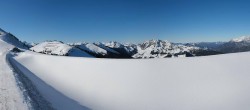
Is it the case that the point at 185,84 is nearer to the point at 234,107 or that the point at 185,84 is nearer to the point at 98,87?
the point at 234,107

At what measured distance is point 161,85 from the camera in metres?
19.8

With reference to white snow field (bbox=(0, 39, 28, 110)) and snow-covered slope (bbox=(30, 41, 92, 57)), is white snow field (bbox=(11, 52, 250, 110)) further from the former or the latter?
snow-covered slope (bbox=(30, 41, 92, 57))

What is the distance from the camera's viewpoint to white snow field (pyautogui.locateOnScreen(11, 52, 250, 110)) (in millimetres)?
16873

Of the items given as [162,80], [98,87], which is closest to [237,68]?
[162,80]

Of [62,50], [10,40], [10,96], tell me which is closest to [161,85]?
[10,96]

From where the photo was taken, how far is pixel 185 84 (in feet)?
62.2

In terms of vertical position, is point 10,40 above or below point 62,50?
above

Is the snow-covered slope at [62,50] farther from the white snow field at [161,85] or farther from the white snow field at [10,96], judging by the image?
the white snow field at [10,96]

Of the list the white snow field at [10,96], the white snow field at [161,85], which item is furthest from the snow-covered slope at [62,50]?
the white snow field at [10,96]

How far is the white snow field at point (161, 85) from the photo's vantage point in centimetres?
1687

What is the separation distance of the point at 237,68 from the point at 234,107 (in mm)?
4050

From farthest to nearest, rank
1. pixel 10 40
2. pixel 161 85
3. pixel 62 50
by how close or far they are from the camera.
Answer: pixel 62 50, pixel 10 40, pixel 161 85

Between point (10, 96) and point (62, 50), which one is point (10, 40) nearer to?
point (62, 50)

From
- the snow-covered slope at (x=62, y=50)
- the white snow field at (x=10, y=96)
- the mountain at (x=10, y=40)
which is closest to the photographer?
the white snow field at (x=10, y=96)
